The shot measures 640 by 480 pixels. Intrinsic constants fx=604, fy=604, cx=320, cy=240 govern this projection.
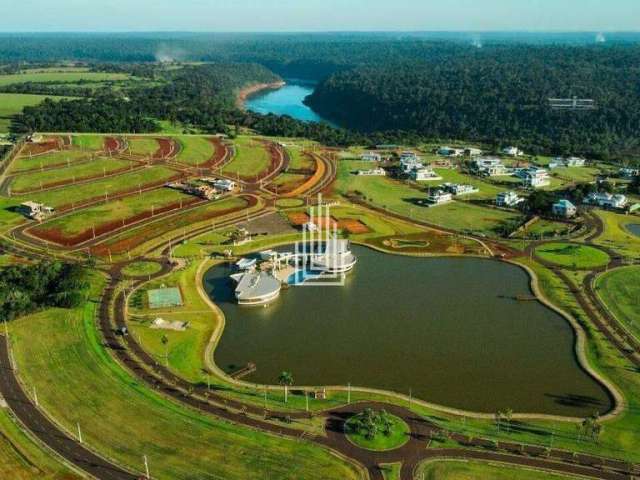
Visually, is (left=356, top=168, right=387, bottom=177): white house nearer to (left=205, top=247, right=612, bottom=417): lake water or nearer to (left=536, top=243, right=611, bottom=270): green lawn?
(left=536, top=243, right=611, bottom=270): green lawn

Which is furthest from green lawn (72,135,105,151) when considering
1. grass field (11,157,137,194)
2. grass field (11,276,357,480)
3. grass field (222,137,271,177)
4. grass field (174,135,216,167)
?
grass field (11,276,357,480)

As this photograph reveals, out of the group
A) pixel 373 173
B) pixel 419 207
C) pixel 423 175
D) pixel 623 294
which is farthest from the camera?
pixel 373 173

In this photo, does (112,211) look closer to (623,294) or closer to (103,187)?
(103,187)

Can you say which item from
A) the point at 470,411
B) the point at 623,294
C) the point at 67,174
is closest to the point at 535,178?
the point at 623,294

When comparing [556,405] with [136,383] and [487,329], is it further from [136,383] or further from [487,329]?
[136,383]

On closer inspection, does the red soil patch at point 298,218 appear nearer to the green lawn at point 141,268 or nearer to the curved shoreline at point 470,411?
the green lawn at point 141,268

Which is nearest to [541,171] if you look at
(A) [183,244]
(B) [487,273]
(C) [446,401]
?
(B) [487,273]
